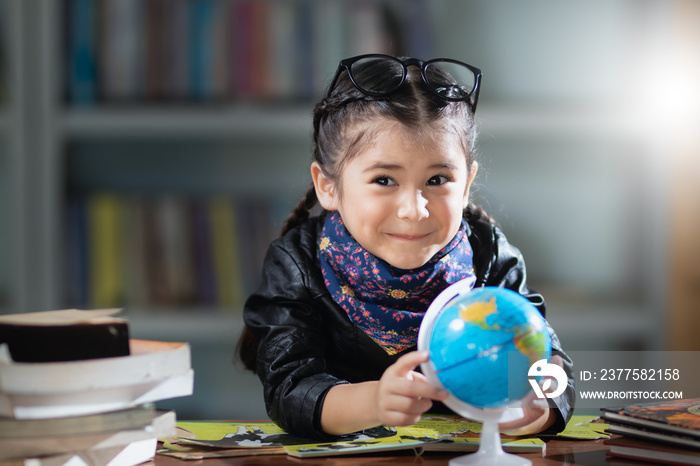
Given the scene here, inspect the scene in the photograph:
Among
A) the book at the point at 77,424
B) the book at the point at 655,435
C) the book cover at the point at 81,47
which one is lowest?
the book at the point at 655,435

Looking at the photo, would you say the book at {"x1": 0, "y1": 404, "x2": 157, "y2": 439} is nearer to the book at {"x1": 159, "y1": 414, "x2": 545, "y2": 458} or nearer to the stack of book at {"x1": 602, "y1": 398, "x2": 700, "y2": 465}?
the book at {"x1": 159, "y1": 414, "x2": 545, "y2": 458}

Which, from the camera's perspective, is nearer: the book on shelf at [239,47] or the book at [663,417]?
the book at [663,417]

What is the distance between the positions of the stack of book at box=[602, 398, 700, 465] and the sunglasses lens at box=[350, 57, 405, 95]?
0.52 m

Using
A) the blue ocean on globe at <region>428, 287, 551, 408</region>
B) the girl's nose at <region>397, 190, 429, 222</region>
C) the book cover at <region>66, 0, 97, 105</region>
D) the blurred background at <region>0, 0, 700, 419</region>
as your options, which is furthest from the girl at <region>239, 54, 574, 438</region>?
the book cover at <region>66, 0, 97, 105</region>

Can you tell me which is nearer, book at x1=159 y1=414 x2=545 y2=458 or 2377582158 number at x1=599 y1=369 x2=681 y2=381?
book at x1=159 y1=414 x2=545 y2=458

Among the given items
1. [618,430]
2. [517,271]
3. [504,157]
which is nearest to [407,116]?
[517,271]

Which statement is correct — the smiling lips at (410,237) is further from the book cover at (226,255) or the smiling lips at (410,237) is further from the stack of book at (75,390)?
the book cover at (226,255)

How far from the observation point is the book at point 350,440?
89 centimetres

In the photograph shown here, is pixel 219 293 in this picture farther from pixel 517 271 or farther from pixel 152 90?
pixel 517 271

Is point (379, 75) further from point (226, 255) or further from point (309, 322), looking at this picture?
point (226, 255)

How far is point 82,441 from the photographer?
0.77 metres

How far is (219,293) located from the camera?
90.9 inches

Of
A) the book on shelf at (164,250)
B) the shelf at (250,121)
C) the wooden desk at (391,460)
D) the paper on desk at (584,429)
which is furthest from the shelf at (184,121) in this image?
the wooden desk at (391,460)

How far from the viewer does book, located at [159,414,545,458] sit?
0.89 meters
